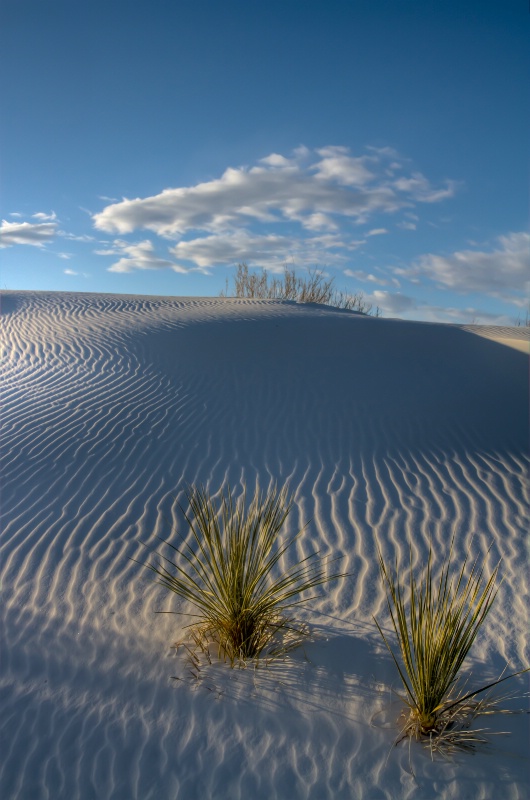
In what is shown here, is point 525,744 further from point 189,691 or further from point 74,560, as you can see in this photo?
point 74,560

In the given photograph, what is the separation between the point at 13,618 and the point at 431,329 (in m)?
10.7

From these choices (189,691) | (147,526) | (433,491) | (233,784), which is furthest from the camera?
(433,491)

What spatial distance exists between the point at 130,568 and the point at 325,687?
7.27 ft

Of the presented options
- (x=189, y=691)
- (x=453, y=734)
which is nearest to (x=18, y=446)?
(x=189, y=691)

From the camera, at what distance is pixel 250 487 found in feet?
23.8

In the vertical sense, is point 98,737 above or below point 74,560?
below

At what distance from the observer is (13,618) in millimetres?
5289

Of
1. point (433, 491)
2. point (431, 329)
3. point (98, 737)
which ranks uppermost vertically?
point (431, 329)

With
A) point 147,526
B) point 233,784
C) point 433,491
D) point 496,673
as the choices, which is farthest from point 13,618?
point 433,491

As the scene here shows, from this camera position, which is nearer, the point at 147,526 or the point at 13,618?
the point at 13,618

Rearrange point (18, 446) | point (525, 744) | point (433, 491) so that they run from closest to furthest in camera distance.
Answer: point (525, 744), point (433, 491), point (18, 446)

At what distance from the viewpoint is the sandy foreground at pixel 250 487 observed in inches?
149

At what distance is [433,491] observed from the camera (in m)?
7.18

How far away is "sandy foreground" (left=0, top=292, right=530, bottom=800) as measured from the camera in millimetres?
3787
